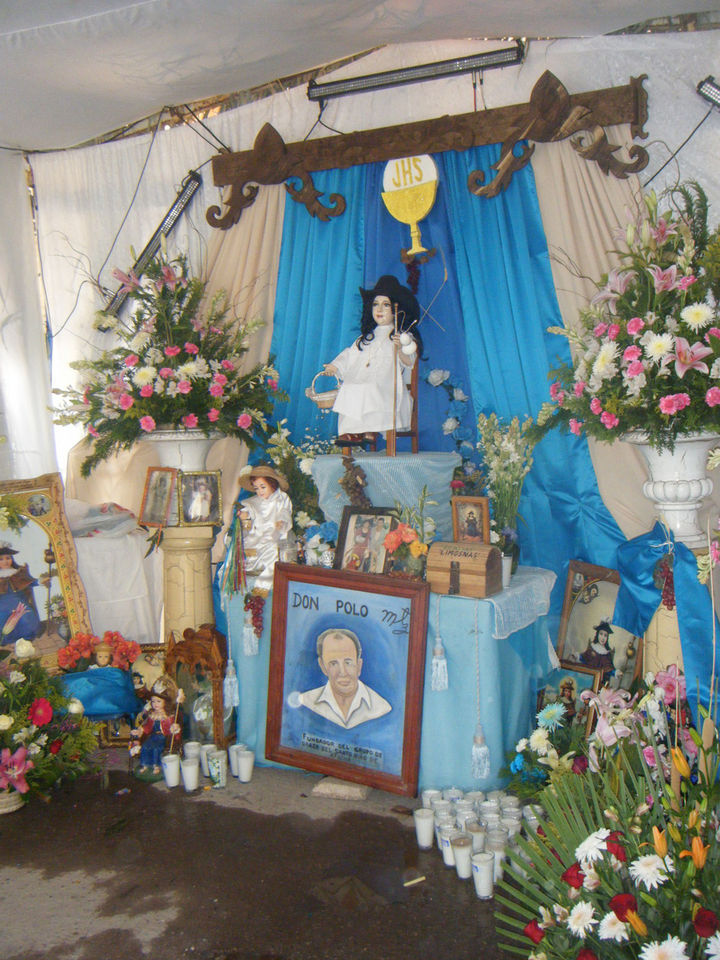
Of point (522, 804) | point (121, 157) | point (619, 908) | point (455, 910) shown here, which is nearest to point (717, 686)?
point (522, 804)

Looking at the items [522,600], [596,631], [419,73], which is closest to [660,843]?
[522,600]

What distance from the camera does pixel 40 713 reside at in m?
3.70

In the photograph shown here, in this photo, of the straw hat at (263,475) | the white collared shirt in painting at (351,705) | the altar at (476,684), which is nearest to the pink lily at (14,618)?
the straw hat at (263,475)

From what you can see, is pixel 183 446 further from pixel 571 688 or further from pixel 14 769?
pixel 571 688

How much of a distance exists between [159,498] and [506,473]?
1783 mm

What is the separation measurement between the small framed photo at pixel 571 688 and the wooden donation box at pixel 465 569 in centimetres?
64

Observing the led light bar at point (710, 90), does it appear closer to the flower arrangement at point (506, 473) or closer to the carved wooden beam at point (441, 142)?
the carved wooden beam at point (441, 142)

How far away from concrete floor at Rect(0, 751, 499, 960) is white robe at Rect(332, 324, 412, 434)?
5.58 ft

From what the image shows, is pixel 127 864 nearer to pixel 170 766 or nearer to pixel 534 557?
pixel 170 766

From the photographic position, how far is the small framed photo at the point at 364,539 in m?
3.77

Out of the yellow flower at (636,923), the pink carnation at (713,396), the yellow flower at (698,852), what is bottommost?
the yellow flower at (636,923)

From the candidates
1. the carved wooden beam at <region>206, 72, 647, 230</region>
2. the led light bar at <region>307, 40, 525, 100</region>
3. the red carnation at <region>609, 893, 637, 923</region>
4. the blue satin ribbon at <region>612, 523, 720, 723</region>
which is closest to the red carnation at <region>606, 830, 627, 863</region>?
the red carnation at <region>609, 893, 637, 923</region>

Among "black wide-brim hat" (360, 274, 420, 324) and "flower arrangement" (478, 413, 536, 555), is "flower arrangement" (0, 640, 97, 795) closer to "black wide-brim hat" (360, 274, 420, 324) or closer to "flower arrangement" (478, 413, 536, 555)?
"flower arrangement" (478, 413, 536, 555)

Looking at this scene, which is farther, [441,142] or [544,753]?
[441,142]
